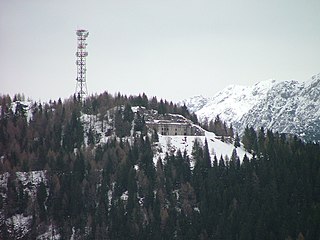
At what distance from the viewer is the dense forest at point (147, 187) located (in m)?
126

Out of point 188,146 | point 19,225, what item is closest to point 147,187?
point 188,146

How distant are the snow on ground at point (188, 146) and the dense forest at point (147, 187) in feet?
7.49

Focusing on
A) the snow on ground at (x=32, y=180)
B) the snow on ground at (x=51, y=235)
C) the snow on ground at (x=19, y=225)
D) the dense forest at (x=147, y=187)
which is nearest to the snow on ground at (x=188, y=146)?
the dense forest at (x=147, y=187)

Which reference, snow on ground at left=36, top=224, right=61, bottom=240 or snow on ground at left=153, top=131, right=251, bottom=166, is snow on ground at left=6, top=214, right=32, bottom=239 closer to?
snow on ground at left=36, top=224, right=61, bottom=240

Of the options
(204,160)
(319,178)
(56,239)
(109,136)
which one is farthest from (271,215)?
(109,136)

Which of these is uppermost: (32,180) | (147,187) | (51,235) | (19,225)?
(32,180)

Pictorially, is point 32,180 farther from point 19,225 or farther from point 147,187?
point 147,187

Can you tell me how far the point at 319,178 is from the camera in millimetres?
136000

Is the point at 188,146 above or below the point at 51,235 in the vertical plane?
above

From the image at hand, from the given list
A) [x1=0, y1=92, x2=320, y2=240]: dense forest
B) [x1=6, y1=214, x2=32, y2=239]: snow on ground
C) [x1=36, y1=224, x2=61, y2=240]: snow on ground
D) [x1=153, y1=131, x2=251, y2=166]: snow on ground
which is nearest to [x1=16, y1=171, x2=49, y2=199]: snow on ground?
[x1=0, y1=92, x2=320, y2=240]: dense forest

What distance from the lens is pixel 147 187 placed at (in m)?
140

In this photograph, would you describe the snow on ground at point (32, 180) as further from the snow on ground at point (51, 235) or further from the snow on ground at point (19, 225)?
the snow on ground at point (51, 235)

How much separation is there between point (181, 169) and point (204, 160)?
605 centimetres

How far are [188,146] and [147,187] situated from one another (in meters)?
22.5
